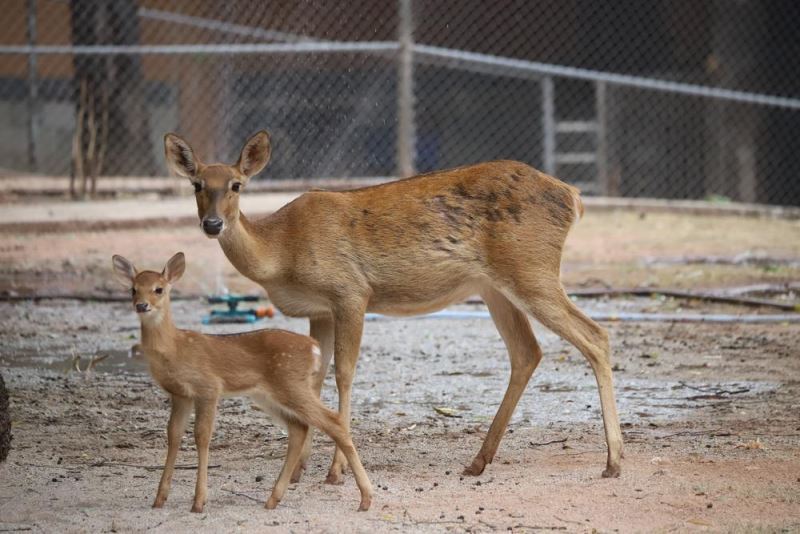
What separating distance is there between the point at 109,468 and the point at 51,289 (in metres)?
5.16

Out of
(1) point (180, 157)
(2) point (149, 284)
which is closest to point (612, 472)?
(2) point (149, 284)

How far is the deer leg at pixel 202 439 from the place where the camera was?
493 cm

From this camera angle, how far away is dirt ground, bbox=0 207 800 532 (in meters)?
4.91

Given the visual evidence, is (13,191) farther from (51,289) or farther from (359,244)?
(359,244)

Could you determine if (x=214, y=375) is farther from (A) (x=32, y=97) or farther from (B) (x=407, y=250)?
(A) (x=32, y=97)

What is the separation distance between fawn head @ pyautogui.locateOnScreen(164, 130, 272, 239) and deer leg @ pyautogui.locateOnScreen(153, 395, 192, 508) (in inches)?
29.4

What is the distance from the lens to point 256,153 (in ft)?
19.1

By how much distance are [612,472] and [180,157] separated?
7.57ft

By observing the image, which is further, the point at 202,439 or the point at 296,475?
the point at 296,475

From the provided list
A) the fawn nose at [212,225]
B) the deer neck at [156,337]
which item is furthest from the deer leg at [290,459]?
the fawn nose at [212,225]

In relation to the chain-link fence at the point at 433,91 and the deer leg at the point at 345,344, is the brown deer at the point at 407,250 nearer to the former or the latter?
the deer leg at the point at 345,344

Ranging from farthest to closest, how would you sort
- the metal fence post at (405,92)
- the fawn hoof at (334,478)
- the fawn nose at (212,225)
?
1. the metal fence post at (405,92)
2. the fawn hoof at (334,478)
3. the fawn nose at (212,225)

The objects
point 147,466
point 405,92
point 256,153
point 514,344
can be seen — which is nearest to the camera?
point 147,466

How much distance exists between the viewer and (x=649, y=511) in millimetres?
4934
